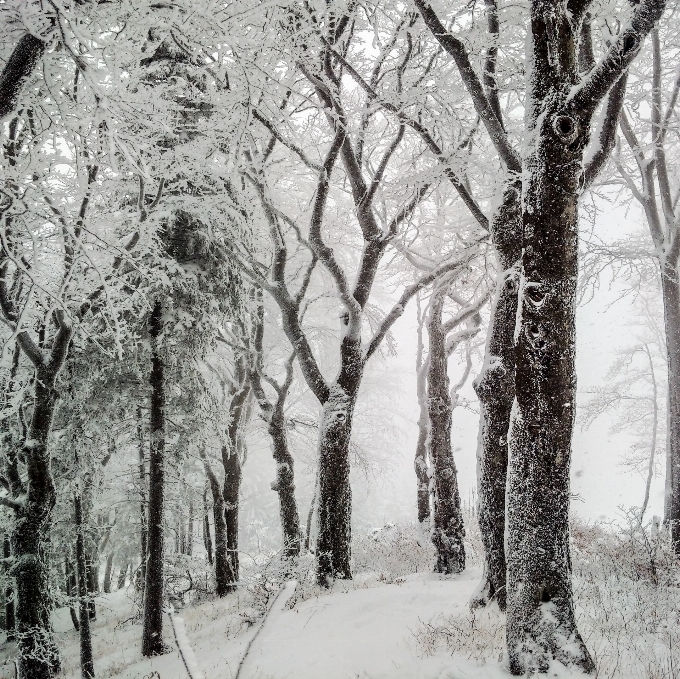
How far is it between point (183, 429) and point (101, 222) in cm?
434

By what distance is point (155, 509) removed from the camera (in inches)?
304

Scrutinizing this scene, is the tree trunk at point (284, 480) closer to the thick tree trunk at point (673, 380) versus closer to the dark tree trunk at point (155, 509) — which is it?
the dark tree trunk at point (155, 509)

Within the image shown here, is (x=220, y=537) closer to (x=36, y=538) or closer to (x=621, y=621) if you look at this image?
(x=36, y=538)

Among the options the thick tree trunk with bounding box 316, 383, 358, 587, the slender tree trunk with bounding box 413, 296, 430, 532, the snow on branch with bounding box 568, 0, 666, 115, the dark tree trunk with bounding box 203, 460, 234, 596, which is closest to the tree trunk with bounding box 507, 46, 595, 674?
the snow on branch with bounding box 568, 0, 666, 115

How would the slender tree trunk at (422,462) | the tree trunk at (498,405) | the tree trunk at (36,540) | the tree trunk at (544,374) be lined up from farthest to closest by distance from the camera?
the slender tree trunk at (422,462), the tree trunk at (36,540), the tree trunk at (498,405), the tree trunk at (544,374)

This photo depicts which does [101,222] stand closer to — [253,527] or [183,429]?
[183,429]

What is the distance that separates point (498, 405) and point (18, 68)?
17.4 feet

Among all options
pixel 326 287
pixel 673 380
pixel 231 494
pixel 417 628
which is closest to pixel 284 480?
pixel 231 494

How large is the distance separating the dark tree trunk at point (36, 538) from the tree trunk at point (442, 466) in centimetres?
591

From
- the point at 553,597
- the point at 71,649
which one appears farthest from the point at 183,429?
the point at 71,649

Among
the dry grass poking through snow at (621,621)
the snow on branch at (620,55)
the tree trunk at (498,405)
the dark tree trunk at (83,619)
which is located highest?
the snow on branch at (620,55)

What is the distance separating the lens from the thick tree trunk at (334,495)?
22.0 ft

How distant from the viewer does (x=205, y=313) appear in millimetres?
8164

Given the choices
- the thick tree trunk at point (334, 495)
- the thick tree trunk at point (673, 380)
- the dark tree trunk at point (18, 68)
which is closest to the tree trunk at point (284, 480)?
the thick tree trunk at point (334, 495)
